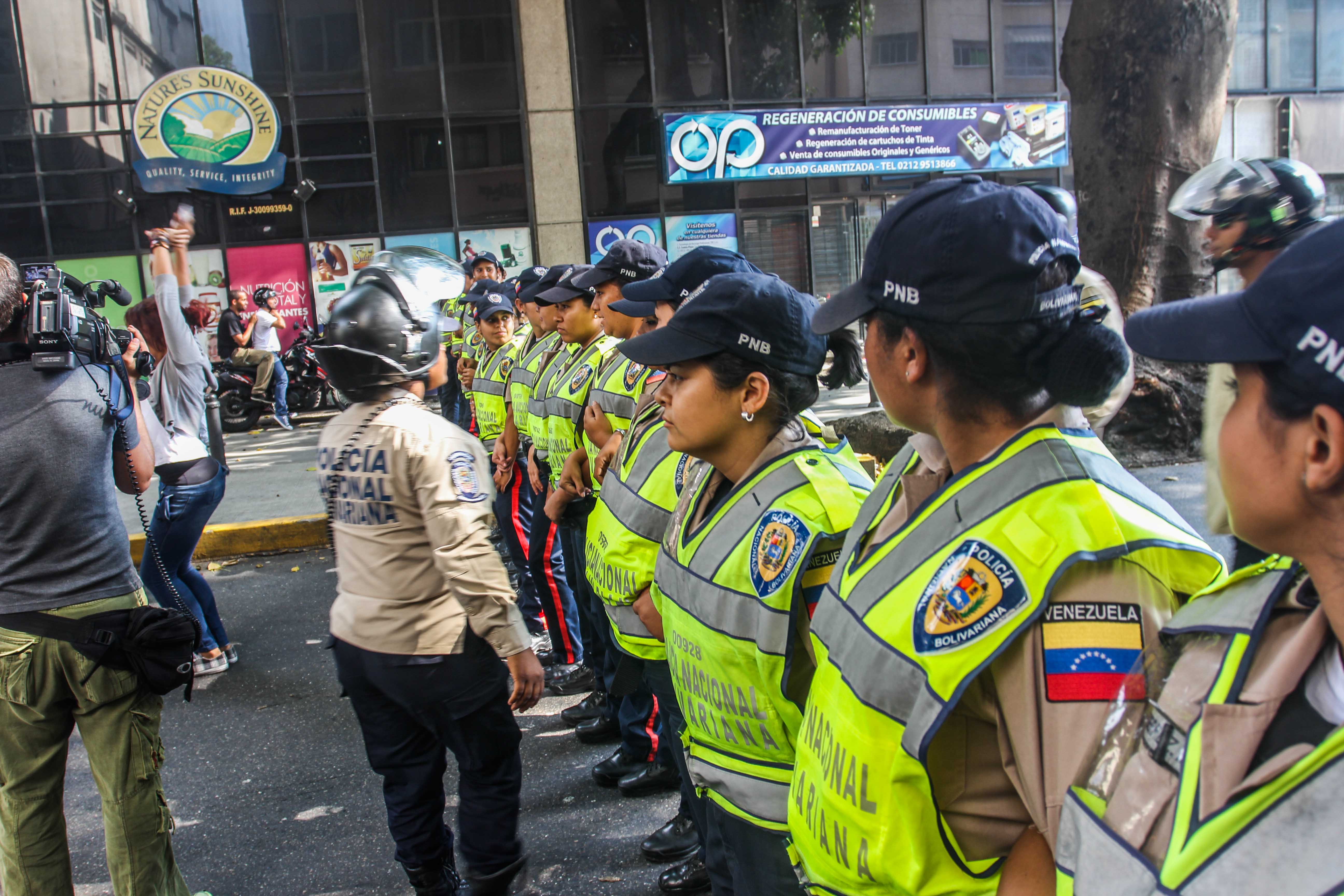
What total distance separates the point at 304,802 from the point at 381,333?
2.26 m

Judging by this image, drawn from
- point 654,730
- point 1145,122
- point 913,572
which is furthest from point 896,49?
point 913,572

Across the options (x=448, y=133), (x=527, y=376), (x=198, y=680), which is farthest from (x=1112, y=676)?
(x=448, y=133)

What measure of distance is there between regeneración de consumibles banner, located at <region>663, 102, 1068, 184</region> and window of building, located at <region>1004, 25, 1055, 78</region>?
30.1 inches

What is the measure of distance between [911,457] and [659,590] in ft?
3.01

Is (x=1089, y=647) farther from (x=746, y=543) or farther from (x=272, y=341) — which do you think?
(x=272, y=341)

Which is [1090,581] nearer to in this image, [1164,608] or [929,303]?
[1164,608]

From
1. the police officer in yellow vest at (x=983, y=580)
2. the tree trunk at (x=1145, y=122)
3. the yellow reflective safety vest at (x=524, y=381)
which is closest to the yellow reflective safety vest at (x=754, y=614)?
the police officer in yellow vest at (x=983, y=580)

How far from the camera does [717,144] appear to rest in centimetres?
1664

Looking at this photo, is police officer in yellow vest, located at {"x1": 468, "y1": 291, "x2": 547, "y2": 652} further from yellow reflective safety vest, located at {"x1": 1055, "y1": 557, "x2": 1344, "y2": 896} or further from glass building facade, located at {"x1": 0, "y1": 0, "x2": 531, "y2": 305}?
glass building facade, located at {"x1": 0, "y1": 0, "x2": 531, "y2": 305}

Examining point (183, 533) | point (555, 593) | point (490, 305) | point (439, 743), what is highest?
point (490, 305)

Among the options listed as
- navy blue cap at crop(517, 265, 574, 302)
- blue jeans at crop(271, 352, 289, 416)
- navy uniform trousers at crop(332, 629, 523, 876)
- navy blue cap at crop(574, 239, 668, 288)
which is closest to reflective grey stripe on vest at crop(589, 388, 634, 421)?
navy blue cap at crop(574, 239, 668, 288)

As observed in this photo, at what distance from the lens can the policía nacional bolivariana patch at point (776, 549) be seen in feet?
6.30

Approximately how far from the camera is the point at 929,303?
1.38 meters

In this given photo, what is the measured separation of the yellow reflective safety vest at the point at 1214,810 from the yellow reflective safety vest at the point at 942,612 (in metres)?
0.19
